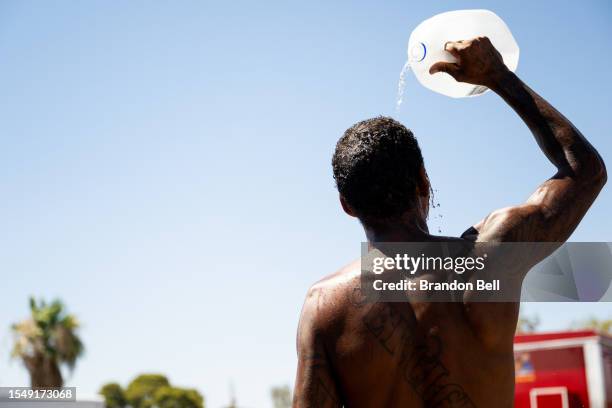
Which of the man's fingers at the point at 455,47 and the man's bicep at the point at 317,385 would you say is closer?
the man's bicep at the point at 317,385

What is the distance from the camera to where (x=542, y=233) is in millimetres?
2281

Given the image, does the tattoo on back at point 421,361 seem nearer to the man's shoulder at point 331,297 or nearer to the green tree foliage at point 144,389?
the man's shoulder at point 331,297

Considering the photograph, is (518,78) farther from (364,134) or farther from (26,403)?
(26,403)

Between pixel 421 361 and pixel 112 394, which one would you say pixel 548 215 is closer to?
pixel 421 361

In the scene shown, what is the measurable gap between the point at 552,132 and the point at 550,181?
0.16m

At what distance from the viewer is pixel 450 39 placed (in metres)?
3.10

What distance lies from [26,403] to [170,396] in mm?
50475

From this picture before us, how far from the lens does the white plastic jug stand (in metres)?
3.11

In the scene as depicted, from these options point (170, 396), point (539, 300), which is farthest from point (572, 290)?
point (170, 396)

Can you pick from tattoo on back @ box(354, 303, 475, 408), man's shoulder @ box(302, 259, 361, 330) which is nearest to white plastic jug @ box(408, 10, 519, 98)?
man's shoulder @ box(302, 259, 361, 330)

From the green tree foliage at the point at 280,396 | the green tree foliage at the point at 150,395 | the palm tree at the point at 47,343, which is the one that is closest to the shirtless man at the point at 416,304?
the palm tree at the point at 47,343

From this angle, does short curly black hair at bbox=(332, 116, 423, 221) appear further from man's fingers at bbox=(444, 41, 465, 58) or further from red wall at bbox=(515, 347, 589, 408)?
red wall at bbox=(515, 347, 589, 408)

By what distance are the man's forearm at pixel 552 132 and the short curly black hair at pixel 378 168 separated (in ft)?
1.17

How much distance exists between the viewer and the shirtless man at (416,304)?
7.54 feet
